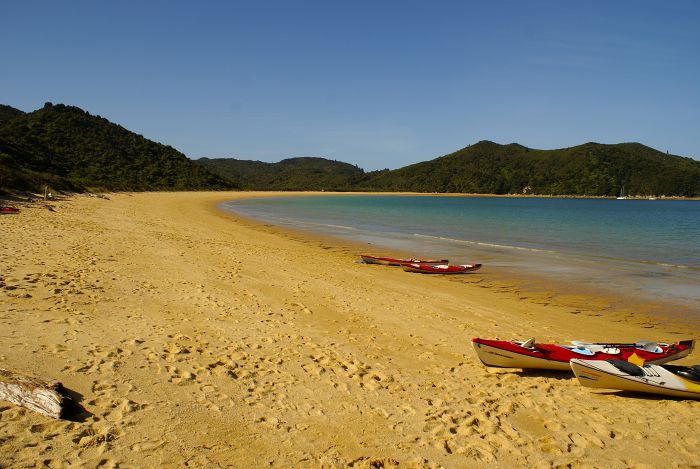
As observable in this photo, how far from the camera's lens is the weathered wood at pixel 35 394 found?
407 cm

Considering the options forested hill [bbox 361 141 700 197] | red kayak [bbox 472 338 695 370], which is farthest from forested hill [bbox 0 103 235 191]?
forested hill [bbox 361 141 700 197]

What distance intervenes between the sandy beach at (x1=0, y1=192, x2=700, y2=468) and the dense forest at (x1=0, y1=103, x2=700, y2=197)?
83.8 feet

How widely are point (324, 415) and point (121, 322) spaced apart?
417 centimetres

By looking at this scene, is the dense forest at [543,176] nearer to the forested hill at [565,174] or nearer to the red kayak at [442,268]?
the forested hill at [565,174]

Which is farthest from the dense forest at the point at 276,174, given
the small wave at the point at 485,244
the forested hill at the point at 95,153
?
the small wave at the point at 485,244

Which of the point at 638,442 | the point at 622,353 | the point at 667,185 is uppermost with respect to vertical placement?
the point at 667,185

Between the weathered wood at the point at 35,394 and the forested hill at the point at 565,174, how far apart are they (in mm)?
178042

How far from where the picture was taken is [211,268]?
1207cm

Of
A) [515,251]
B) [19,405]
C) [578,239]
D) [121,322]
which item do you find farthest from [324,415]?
[578,239]

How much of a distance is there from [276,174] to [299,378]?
199 metres

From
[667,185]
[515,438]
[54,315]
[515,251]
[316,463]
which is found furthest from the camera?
[667,185]

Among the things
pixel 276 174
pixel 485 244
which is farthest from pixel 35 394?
pixel 276 174

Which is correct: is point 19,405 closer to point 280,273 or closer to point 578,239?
point 280,273

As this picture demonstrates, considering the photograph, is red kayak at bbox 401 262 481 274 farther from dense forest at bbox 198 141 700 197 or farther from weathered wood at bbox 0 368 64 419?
dense forest at bbox 198 141 700 197
